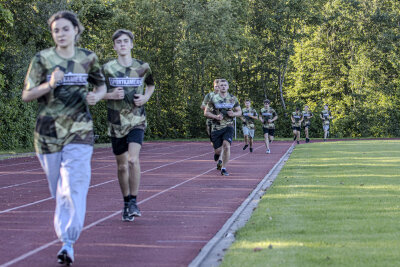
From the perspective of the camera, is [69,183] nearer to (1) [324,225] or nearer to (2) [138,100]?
(2) [138,100]

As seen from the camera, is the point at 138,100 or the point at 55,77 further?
the point at 138,100

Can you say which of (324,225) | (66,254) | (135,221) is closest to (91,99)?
(66,254)

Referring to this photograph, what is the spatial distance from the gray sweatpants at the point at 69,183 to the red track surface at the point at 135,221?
19.2 inches

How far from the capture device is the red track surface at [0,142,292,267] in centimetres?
641

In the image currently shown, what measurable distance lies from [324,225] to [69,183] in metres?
3.36

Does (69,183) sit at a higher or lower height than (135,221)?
higher

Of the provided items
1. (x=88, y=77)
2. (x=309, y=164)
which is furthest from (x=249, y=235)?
(x=309, y=164)

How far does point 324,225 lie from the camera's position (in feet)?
25.5

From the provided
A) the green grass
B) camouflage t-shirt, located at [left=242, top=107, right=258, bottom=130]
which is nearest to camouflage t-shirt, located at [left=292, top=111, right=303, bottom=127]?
camouflage t-shirt, located at [left=242, top=107, right=258, bottom=130]

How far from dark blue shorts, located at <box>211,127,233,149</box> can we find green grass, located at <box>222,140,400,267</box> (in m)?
1.71

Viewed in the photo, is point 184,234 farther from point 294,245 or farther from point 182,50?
point 182,50

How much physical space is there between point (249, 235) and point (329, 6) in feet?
161

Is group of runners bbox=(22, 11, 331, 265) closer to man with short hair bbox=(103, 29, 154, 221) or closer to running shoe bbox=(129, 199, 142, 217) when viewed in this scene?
man with short hair bbox=(103, 29, 154, 221)

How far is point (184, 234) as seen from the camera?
760 centimetres
